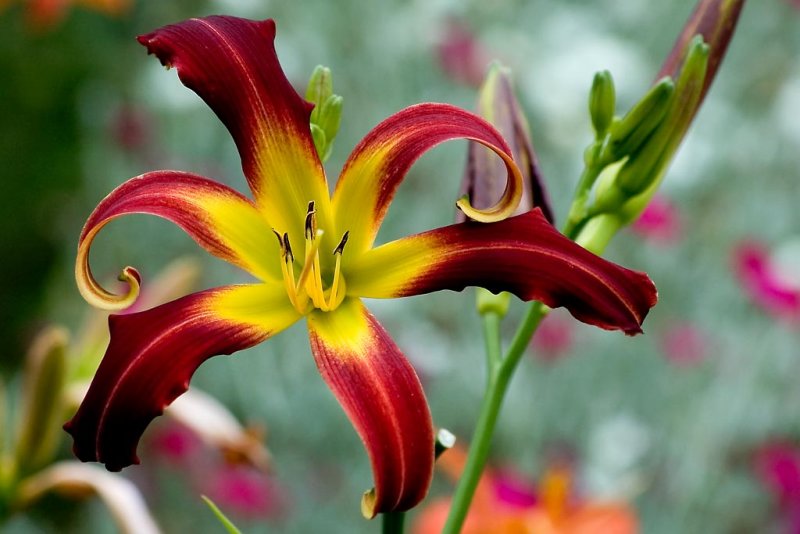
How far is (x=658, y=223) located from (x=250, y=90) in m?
1.48

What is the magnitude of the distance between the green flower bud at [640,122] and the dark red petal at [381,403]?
167 mm

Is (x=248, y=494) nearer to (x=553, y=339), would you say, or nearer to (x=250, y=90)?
(x=553, y=339)

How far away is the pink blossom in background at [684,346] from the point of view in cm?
187

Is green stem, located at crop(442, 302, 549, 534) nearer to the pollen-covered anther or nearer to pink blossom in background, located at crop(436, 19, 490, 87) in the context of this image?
the pollen-covered anther

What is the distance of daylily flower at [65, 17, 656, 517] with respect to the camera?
0.36 m

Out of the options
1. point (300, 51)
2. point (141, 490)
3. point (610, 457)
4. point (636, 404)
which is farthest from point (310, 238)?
point (300, 51)

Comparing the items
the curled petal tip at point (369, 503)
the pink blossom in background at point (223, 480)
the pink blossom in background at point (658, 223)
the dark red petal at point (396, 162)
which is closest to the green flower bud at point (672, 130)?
the dark red petal at point (396, 162)

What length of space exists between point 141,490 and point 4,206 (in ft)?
3.24

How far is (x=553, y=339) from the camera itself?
1821mm

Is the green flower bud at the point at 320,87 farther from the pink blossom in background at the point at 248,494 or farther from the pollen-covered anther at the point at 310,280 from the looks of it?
the pink blossom in background at the point at 248,494

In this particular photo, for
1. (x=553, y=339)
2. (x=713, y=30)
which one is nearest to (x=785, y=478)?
(x=553, y=339)

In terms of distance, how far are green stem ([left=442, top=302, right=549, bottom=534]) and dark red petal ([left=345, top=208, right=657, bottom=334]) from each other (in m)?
0.07

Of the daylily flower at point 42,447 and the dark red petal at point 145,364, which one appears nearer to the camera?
the dark red petal at point 145,364

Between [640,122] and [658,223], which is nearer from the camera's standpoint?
[640,122]
